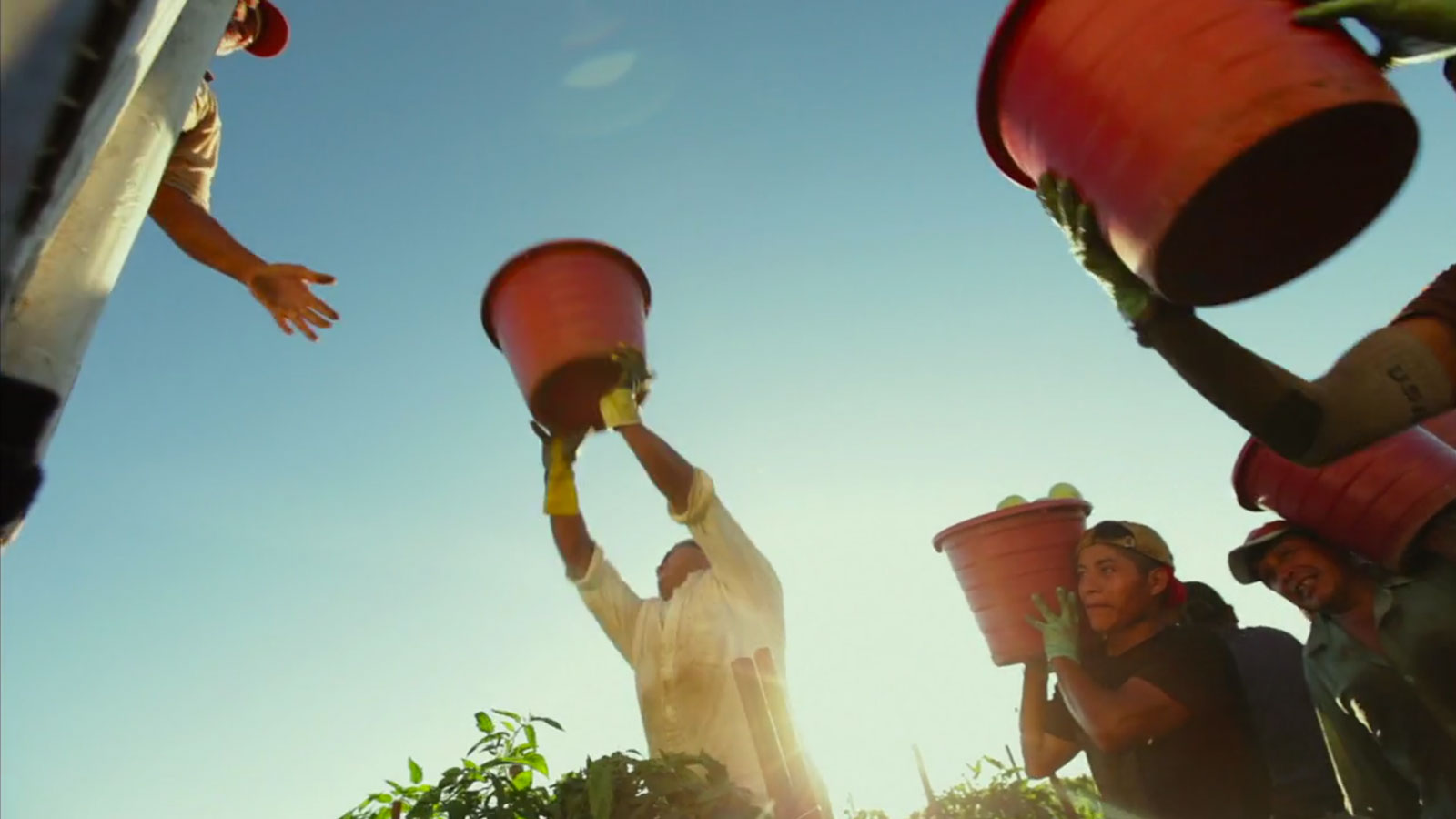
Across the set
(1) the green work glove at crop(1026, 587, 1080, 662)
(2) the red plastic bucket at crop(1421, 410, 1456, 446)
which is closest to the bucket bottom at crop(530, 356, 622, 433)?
(1) the green work glove at crop(1026, 587, 1080, 662)

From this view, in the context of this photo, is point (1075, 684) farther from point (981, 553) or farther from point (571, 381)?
point (571, 381)

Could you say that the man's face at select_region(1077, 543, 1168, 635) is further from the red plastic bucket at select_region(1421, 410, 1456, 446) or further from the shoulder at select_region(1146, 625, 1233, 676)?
the red plastic bucket at select_region(1421, 410, 1456, 446)

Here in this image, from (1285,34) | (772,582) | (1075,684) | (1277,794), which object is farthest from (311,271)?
(1277,794)

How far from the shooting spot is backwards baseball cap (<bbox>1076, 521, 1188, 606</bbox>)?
120 inches

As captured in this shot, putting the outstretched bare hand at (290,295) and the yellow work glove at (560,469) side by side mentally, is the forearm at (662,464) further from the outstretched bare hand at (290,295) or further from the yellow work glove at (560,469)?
the outstretched bare hand at (290,295)

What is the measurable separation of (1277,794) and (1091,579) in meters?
0.97

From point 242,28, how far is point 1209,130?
1752mm

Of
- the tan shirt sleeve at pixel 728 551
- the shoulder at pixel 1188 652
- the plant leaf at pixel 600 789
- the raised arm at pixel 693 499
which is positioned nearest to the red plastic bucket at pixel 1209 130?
the plant leaf at pixel 600 789

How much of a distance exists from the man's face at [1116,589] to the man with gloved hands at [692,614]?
1.01 metres

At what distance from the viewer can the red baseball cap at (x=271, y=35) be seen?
1.96 meters

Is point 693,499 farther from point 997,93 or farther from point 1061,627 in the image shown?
point 997,93

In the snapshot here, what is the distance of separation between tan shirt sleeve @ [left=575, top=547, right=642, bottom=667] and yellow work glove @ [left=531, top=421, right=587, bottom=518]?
14.1 inches

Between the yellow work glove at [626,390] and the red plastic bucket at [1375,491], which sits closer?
the red plastic bucket at [1375,491]

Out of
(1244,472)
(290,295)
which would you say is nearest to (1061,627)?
(1244,472)
